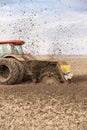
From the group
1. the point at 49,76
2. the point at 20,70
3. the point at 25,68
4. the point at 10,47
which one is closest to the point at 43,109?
the point at 49,76

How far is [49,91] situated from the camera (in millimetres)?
14844

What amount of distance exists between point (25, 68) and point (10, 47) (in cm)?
131

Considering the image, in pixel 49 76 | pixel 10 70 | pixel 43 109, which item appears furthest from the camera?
pixel 10 70

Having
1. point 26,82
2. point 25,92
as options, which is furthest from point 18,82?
point 25,92

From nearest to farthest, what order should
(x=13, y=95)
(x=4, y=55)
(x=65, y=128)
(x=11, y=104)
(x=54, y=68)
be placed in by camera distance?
(x=65, y=128) < (x=11, y=104) < (x=13, y=95) < (x=54, y=68) < (x=4, y=55)

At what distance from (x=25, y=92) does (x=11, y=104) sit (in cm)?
253

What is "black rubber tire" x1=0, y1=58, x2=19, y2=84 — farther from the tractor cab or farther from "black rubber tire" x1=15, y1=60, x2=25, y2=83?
the tractor cab

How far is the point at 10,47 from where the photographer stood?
19156 mm

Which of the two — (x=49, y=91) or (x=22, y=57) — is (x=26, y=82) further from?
(x=49, y=91)

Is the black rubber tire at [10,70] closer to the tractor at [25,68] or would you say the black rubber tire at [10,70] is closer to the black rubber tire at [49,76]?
the tractor at [25,68]

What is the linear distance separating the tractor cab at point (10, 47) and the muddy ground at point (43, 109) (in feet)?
13.5

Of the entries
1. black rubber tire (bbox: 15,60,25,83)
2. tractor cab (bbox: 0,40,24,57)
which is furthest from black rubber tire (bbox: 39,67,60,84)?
tractor cab (bbox: 0,40,24,57)

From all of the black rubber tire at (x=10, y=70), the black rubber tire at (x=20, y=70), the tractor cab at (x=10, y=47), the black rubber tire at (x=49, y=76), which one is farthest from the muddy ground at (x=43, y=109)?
the tractor cab at (x=10, y=47)

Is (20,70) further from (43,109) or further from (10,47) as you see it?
(43,109)
